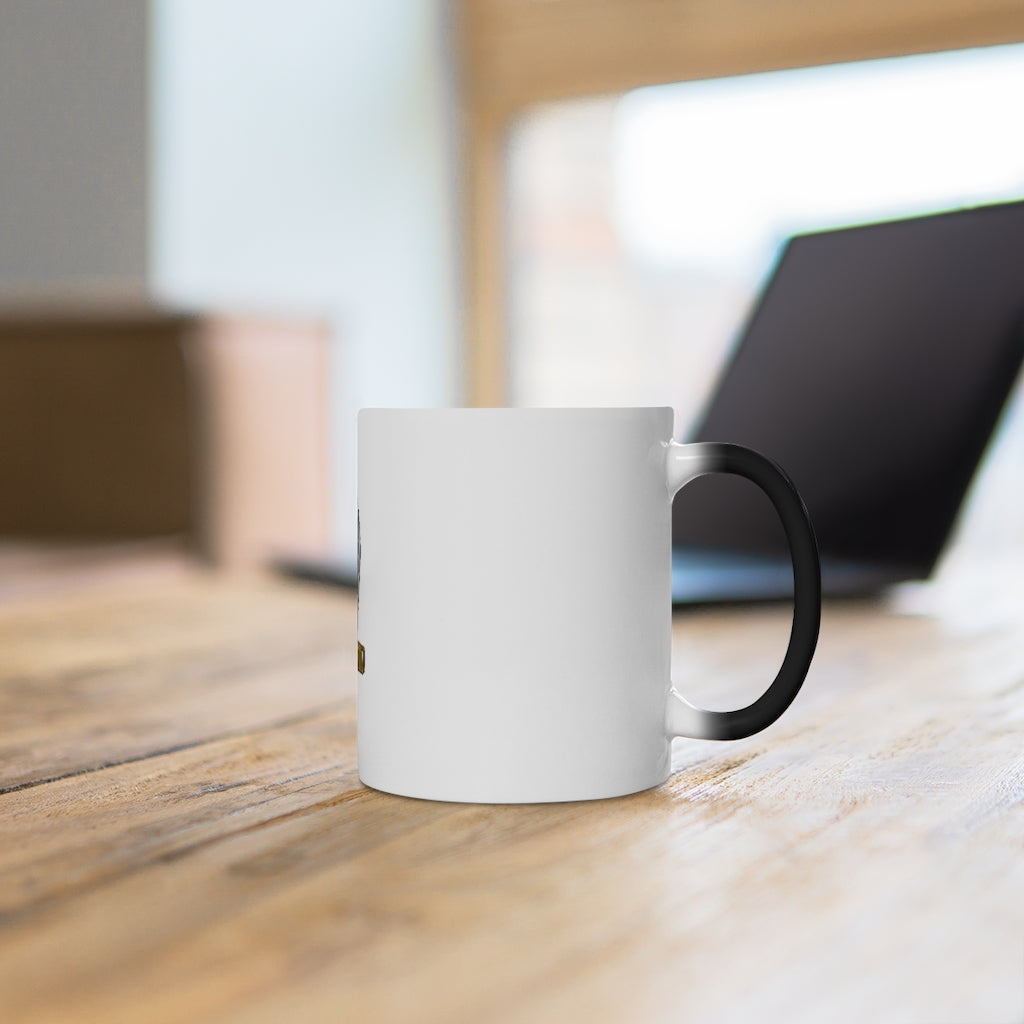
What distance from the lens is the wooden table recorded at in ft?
0.91

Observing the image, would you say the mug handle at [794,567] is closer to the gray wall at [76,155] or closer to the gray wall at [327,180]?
the gray wall at [327,180]

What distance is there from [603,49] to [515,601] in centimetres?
229

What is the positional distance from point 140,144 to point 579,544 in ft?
5.82

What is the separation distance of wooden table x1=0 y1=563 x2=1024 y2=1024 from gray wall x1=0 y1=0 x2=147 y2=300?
151cm

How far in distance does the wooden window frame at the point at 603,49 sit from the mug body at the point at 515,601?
2.02 m

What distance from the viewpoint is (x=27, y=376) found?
1888mm

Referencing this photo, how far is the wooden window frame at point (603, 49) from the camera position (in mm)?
2166

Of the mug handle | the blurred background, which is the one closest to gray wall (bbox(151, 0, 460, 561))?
the blurred background

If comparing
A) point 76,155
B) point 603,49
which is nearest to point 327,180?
point 76,155

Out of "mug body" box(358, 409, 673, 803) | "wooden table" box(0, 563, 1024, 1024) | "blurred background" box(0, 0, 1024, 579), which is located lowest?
"wooden table" box(0, 563, 1024, 1024)

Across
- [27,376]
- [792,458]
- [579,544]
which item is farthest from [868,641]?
[27,376]

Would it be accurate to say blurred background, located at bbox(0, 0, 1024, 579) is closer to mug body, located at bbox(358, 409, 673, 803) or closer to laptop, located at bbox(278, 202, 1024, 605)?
laptop, located at bbox(278, 202, 1024, 605)

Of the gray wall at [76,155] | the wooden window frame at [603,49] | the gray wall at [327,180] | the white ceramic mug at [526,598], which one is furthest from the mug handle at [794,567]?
the wooden window frame at [603,49]

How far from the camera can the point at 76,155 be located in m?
1.96
